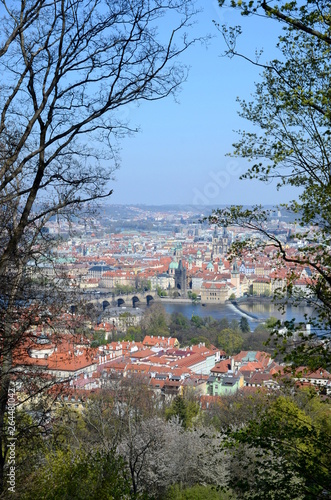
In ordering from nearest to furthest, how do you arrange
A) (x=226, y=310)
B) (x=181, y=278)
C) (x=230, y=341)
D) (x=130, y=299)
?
(x=230, y=341)
(x=226, y=310)
(x=130, y=299)
(x=181, y=278)

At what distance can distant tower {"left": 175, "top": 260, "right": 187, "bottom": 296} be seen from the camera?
4580cm

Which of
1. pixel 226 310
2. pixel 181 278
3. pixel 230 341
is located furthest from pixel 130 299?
pixel 230 341

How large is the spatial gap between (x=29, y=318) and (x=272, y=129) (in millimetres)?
1340

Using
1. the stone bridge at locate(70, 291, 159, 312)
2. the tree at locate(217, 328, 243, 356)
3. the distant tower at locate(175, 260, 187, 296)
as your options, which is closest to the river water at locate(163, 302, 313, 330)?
the stone bridge at locate(70, 291, 159, 312)

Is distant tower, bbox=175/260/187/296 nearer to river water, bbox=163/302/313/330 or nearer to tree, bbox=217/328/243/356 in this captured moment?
river water, bbox=163/302/313/330

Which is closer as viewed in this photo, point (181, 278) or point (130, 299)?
point (130, 299)

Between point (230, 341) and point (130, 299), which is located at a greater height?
point (230, 341)

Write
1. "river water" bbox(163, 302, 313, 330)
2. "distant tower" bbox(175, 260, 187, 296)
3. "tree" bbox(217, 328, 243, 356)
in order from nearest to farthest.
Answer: "tree" bbox(217, 328, 243, 356) < "river water" bbox(163, 302, 313, 330) < "distant tower" bbox(175, 260, 187, 296)

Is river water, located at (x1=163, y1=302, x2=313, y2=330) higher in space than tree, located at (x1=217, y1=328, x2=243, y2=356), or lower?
lower

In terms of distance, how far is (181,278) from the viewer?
45938 millimetres

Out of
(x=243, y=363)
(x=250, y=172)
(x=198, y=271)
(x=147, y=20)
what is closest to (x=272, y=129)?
(x=250, y=172)

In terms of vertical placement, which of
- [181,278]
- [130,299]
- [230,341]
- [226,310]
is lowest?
[226,310]

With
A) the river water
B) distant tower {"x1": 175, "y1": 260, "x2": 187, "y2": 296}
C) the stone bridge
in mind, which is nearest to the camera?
the river water

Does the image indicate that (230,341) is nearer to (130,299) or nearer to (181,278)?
(130,299)
